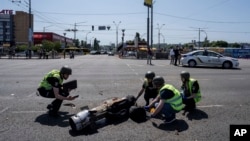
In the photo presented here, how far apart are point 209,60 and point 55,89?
2135 cm

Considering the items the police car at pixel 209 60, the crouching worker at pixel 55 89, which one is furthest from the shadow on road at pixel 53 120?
the police car at pixel 209 60

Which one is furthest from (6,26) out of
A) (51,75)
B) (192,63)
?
(51,75)

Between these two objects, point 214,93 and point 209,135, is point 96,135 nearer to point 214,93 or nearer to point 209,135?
→ point 209,135

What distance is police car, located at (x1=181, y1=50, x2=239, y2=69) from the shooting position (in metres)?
27.1

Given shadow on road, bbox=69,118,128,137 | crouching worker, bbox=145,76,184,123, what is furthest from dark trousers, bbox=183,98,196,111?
shadow on road, bbox=69,118,128,137

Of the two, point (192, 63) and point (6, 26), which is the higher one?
point (6, 26)

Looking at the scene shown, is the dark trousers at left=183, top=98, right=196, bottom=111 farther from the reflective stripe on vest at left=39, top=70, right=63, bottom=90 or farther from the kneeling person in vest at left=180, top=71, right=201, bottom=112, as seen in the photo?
the reflective stripe on vest at left=39, top=70, right=63, bottom=90

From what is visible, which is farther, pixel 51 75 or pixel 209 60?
pixel 209 60

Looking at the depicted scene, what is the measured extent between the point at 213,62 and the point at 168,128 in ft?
70.6

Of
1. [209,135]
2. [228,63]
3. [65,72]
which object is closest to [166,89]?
[209,135]

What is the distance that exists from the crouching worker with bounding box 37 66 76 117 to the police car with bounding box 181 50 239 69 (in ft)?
68.7

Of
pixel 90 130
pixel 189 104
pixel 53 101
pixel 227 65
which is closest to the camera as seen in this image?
pixel 90 130

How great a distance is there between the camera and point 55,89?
791cm

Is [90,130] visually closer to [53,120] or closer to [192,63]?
[53,120]
